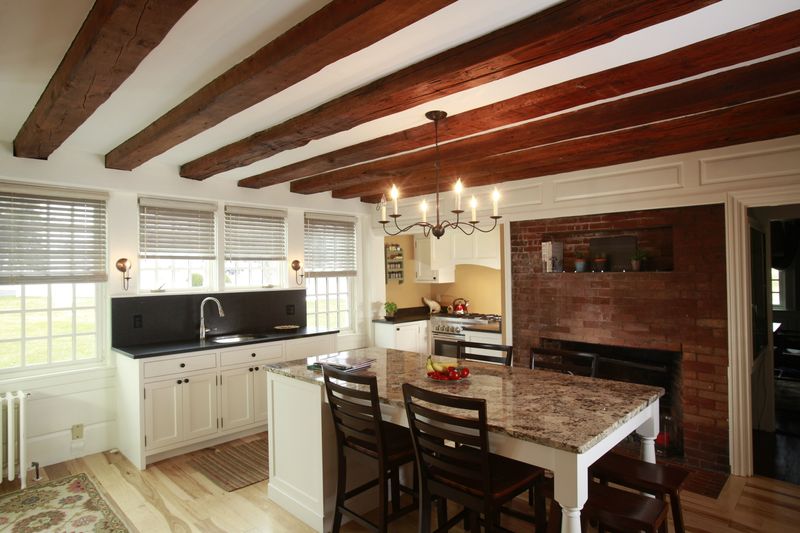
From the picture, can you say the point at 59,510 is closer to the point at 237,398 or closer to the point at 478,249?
the point at 237,398

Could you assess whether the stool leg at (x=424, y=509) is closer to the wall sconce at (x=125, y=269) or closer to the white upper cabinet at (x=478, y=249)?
the wall sconce at (x=125, y=269)

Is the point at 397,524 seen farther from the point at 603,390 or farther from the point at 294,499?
the point at 603,390

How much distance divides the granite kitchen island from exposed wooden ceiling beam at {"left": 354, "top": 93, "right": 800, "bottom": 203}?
1.72 meters

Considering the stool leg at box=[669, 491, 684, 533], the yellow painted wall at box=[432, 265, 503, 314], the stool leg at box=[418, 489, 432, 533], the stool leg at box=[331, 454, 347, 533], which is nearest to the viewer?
the stool leg at box=[669, 491, 684, 533]

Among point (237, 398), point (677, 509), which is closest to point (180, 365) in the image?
point (237, 398)

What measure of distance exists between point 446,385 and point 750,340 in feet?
8.34

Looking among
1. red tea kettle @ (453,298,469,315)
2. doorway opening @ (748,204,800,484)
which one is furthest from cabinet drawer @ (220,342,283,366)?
doorway opening @ (748,204,800,484)

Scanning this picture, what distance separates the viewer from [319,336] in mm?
4863

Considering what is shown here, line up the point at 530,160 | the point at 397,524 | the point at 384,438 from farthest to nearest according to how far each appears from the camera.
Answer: the point at 530,160, the point at 397,524, the point at 384,438

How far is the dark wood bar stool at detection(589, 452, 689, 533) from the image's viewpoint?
204 cm

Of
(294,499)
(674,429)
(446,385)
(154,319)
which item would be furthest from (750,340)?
(154,319)

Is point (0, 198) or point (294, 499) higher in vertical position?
point (0, 198)

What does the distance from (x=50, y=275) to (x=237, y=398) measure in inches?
71.5

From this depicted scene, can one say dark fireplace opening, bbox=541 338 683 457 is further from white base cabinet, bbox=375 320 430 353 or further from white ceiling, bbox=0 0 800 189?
white ceiling, bbox=0 0 800 189
